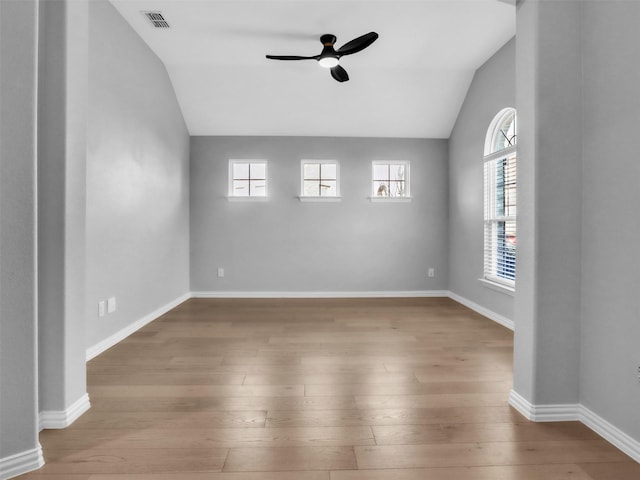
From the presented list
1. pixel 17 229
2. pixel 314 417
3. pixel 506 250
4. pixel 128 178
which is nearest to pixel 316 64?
pixel 128 178

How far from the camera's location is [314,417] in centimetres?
177

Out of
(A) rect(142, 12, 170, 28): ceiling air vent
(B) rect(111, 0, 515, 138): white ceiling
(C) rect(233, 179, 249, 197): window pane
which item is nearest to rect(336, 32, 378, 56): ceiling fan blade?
(B) rect(111, 0, 515, 138): white ceiling

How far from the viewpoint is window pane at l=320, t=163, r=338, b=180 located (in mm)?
5098

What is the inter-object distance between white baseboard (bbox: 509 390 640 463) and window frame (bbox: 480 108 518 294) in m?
1.77

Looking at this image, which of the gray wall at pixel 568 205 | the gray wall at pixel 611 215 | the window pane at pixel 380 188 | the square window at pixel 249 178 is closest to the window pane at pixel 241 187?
the square window at pixel 249 178

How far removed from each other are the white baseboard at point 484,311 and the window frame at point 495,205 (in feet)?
0.98

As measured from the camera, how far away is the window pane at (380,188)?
5113 millimetres

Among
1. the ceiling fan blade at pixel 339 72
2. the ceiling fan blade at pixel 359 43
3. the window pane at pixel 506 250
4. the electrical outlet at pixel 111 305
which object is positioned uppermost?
the ceiling fan blade at pixel 359 43

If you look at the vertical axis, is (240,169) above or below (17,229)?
above

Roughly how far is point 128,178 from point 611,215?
3605mm

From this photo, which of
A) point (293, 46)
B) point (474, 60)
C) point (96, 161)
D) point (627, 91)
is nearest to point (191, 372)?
point (96, 161)

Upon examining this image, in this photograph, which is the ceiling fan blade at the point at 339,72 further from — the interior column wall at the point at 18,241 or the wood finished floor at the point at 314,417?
the wood finished floor at the point at 314,417

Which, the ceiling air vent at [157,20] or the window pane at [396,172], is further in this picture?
the window pane at [396,172]

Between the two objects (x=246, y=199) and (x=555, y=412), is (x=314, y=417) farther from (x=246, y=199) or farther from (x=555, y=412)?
(x=246, y=199)
